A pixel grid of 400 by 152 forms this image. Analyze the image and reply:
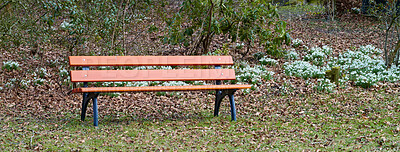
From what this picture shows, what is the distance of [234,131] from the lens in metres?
4.32

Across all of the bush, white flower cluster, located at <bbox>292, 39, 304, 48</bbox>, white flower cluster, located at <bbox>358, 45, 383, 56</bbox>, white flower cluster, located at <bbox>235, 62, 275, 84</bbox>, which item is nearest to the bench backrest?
white flower cluster, located at <bbox>235, 62, 275, 84</bbox>

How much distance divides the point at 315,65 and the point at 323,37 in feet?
8.46

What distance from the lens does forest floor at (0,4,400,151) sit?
3.78 m

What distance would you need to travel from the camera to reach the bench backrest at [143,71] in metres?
4.46

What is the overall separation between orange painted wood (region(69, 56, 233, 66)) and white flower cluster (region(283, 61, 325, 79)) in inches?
102

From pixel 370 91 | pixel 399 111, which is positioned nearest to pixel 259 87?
pixel 370 91

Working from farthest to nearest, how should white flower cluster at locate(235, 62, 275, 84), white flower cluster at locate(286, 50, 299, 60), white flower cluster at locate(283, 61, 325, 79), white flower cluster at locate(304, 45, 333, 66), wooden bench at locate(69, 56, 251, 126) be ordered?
1. white flower cluster at locate(286, 50, 299, 60)
2. white flower cluster at locate(304, 45, 333, 66)
3. white flower cluster at locate(283, 61, 325, 79)
4. white flower cluster at locate(235, 62, 275, 84)
5. wooden bench at locate(69, 56, 251, 126)

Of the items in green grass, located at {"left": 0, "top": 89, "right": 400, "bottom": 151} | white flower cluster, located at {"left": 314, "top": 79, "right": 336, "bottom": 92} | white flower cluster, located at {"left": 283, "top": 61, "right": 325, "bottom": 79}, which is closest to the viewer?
green grass, located at {"left": 0, "top": 89, "right": 400, "bottom": 151}

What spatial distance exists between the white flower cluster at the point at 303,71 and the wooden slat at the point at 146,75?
8.43ft

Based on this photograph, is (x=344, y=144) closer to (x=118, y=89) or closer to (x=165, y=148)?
(x=165, y=148)

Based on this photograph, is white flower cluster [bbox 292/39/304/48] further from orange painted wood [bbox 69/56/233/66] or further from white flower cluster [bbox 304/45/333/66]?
orange painted wood [bbox 69/56/233/66]

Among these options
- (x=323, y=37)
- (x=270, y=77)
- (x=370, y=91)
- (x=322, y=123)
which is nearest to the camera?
(x=322, y=123)

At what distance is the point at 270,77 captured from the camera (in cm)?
700

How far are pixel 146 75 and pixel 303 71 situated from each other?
12.4 feet
